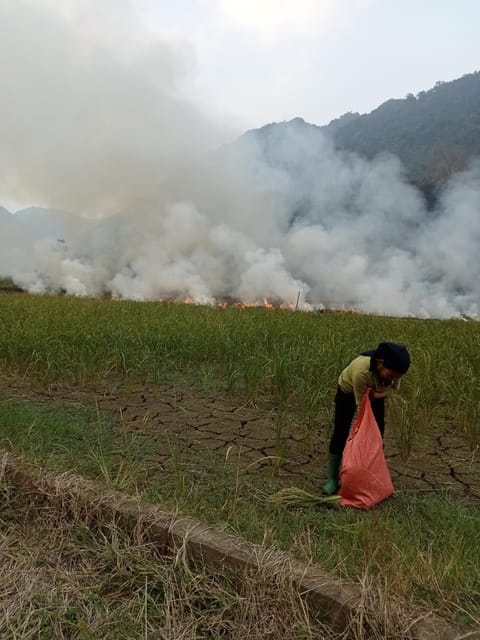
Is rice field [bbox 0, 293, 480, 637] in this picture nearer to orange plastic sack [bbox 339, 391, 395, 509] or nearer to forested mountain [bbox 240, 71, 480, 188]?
orange plastic sack [bbox 339, 391, 395, 509]

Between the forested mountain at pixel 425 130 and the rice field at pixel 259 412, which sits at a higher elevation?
the forested mountain at pixel 425 130

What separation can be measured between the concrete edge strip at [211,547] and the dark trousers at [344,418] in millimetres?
1170

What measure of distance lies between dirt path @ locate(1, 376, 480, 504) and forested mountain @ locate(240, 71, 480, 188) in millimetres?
53186

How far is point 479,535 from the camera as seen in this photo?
234cm

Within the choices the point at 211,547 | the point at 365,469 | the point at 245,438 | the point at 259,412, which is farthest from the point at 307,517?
the point at 259,412

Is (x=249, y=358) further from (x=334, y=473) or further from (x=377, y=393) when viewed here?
(x=377, y=393)

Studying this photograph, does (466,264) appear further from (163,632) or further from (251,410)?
(163,632)

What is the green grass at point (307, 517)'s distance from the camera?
1.83m

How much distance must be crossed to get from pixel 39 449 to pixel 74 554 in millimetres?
1149

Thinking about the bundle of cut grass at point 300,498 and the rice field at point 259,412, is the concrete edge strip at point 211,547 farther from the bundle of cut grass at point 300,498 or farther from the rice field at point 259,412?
the bundle of cut grass at point 300,498

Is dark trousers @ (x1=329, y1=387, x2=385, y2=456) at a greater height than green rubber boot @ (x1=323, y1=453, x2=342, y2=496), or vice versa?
dark trousers @ (x1=329, y1=387, x2=385, y2=456)

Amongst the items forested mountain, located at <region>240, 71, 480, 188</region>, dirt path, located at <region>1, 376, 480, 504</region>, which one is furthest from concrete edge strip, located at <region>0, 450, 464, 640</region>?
forested mountain, located at <region>240, 71, 480, 188</region>

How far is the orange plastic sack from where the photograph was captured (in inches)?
108

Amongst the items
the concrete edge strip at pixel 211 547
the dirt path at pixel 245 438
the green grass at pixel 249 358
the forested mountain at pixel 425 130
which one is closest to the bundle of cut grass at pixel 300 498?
the dirt path at pixel 245 438
